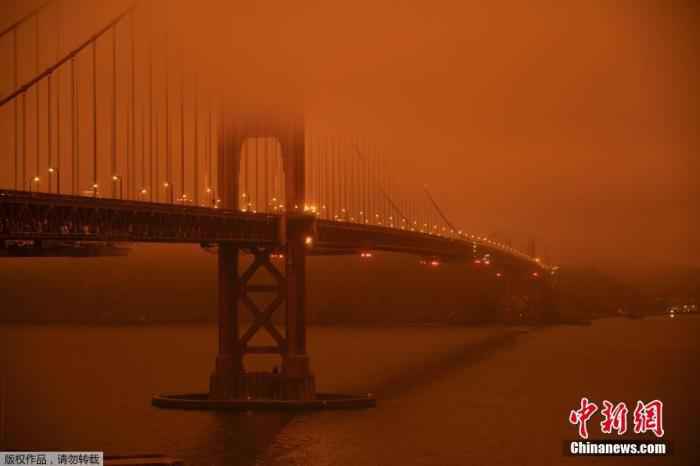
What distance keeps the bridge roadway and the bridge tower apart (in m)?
0.56

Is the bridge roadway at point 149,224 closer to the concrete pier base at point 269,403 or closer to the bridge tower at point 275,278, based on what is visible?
the bridge tower at point 275,278

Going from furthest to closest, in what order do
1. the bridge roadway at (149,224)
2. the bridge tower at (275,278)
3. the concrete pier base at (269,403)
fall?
the bridge tower at (275,278)
the concrete pier base at (269,403)
the bridge roadway at (149,224)

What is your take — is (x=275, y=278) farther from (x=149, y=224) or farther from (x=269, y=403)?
(x=149, y=224)

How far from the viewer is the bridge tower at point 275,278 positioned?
137 feet

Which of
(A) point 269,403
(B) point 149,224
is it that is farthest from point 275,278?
A: (B) point 149,224

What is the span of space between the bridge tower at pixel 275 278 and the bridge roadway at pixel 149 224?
558 millimetres

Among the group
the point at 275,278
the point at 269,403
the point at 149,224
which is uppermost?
the point at 149,224

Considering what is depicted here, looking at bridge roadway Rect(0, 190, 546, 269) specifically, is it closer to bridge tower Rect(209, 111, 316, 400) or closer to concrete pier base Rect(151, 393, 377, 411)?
bridge tower Rect(209, 111, 316, 400)

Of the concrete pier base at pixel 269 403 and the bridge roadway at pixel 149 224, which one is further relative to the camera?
the concrete pier base at pixel 269 403

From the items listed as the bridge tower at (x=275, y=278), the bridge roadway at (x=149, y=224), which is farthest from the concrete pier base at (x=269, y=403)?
the bridge roadway at (x=149, y=224)

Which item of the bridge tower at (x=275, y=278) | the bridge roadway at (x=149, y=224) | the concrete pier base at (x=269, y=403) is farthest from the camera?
the bridge tower at (x=275, y=278)

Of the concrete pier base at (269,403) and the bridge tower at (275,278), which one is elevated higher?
the bridge tower at (275,278)

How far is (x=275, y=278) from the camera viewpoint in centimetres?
4266

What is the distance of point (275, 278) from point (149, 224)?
847 centimetres
